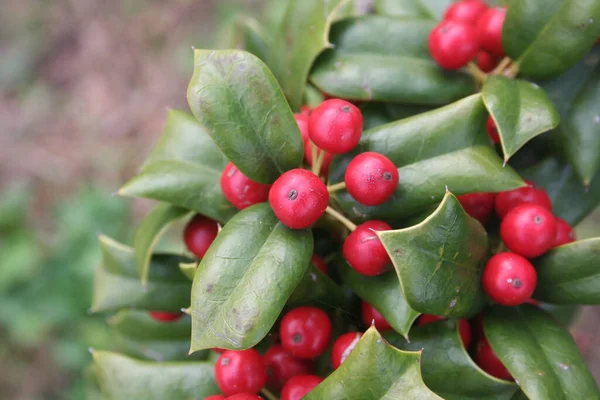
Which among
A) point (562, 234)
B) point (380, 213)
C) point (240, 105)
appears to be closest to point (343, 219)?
point (380, 213)

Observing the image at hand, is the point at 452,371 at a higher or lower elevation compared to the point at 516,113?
lower

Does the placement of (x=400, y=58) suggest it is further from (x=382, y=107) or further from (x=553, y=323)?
(x=553, y=323)

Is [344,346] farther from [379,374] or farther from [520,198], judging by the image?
[520,198]

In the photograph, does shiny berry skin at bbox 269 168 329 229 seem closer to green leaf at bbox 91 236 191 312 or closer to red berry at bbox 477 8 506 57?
green leaf at bbox 91 236 191 312

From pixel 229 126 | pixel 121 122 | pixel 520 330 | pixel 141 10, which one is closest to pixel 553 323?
pixel 520 330

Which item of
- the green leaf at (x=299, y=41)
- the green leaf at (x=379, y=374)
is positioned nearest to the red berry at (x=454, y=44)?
the green leaf at (x=299, y=41)

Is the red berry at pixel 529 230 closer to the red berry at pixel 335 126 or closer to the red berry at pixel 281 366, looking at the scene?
the red berry at pixel 335 126
